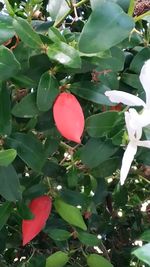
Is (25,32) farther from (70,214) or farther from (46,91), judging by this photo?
(70,214)

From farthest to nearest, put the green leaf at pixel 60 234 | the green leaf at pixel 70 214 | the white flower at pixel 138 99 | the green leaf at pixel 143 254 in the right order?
1. the green leaf at pixel 60 234
2. the green leaf at pixel 70 214
3. the white flower at pixel 138 99
4. the green leaf at pixel 143 254

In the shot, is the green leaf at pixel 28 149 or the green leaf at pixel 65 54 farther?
the green leaf at pixel 28 149

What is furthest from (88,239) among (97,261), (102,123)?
(102,123)

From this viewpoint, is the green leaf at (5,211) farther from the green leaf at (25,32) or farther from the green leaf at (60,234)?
the green leaf at (25,32)

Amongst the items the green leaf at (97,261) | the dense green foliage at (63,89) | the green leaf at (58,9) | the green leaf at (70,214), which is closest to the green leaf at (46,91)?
the dense green foliage at (63,89)

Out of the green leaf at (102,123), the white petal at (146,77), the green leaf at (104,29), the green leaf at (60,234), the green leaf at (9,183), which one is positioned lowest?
the green leaf at (60,234)

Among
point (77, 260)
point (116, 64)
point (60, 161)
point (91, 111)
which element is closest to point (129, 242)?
point (77, 260)

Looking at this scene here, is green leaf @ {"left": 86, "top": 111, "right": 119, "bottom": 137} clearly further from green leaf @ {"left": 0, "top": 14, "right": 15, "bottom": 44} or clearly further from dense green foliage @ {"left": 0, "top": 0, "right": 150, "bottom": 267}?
green leaf @ {"left": 0, "top": 14, "right": 15, "bottom": 44}
